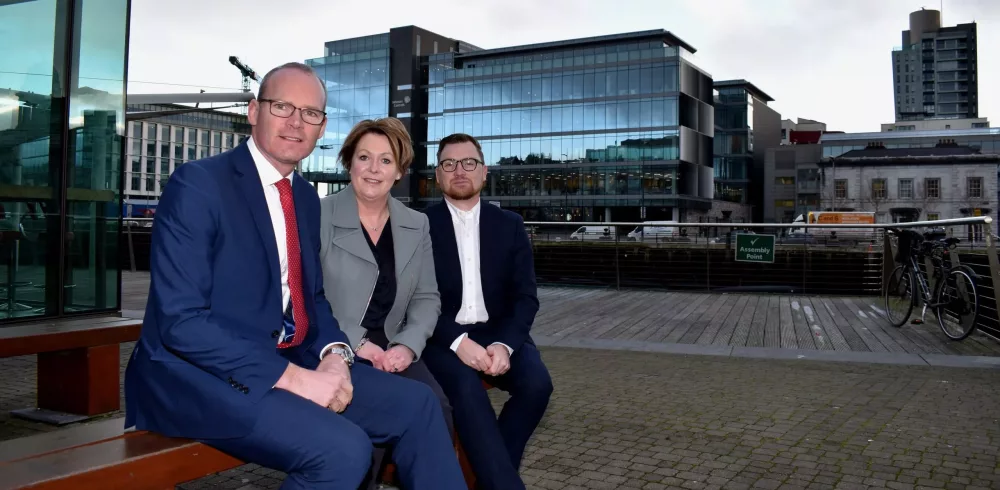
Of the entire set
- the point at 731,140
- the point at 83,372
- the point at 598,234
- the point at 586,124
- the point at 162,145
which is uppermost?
the point at 162,145

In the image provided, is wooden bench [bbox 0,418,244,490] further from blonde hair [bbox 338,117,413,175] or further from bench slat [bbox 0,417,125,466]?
blonde hair [bbox 338,117,413,175]

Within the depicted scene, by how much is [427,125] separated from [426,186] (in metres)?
7.19

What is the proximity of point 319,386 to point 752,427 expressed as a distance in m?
3.37

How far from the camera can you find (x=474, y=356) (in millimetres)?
3475

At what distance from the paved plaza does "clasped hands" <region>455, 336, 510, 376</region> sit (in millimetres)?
714

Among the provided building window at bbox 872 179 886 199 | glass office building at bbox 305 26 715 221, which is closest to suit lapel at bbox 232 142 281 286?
glass office building at bbox 305 26 715 221

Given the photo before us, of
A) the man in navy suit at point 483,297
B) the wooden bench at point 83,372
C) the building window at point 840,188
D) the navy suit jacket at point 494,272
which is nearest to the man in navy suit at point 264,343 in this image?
the man in navy suit at point 483,297

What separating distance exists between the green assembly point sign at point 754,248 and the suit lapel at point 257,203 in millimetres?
12571

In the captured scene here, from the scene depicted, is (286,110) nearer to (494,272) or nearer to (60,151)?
(494,272)

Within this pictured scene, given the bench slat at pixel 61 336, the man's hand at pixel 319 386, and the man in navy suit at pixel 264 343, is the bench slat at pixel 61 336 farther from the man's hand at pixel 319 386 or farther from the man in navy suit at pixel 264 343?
the man's hand at pixel 319 386

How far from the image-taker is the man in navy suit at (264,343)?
229 cm

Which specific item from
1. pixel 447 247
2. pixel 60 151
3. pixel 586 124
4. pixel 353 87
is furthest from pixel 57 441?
pixel 353 87

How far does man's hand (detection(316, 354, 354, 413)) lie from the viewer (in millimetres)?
2525

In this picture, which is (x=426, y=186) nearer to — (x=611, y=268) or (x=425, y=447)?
(x=611, y=268)
